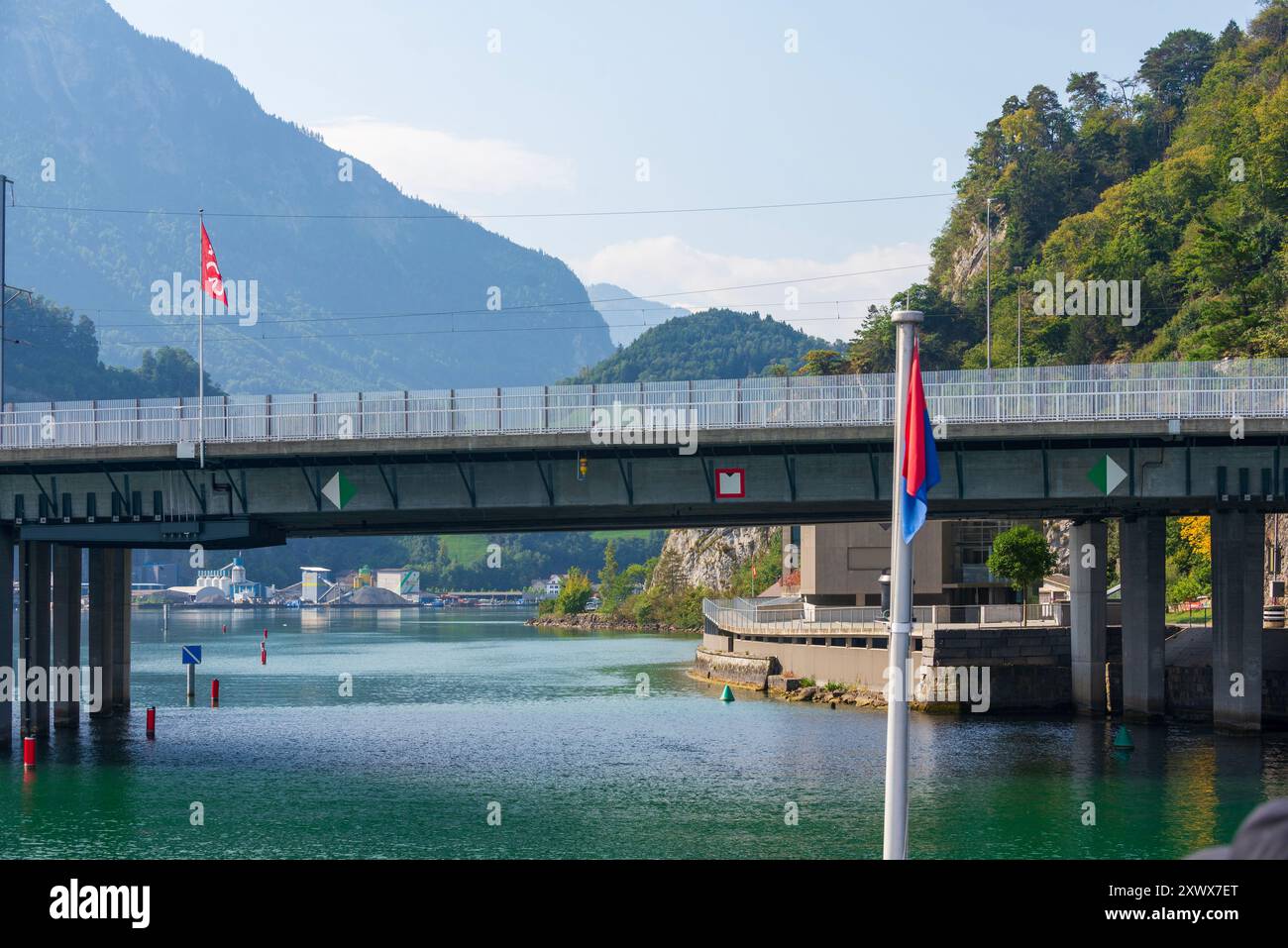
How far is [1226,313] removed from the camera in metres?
103

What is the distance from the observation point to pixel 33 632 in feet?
212

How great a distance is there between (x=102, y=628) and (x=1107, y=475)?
170 ft

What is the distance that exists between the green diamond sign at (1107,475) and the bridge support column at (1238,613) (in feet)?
40.6

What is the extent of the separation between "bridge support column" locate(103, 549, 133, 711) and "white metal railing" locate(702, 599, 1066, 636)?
40.9 m

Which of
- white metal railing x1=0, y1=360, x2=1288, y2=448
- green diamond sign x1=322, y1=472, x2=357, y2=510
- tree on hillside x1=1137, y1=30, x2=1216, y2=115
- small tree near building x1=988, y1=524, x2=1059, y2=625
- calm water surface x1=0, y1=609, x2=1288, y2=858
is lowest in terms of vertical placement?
calm water surface x1=0, y1=609, x2=1288, y2=858

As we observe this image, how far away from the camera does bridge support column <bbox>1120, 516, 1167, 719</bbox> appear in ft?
233

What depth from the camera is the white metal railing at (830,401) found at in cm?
5306

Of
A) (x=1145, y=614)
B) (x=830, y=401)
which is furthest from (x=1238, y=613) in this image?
(x=830, y=401)

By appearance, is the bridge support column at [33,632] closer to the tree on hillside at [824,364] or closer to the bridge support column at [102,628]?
the bridge support column at [102,628]

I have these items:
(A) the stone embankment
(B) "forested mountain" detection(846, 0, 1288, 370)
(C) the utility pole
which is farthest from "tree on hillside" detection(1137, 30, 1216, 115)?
(A) the stone embankment

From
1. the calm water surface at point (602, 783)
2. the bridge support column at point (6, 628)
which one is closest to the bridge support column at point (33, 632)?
the bridge support column at point (6, 628)

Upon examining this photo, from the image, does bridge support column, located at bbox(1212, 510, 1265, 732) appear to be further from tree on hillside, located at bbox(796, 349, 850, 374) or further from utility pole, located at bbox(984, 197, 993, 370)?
tree on hillside, located at bbox(796, 349, 850, 374)
